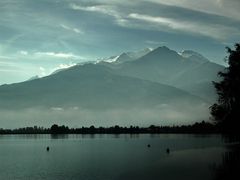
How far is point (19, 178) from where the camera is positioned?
7688cm

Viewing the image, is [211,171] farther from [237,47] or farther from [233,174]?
[237,47]

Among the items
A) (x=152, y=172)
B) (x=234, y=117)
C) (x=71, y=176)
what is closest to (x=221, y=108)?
(x=234, y=117)

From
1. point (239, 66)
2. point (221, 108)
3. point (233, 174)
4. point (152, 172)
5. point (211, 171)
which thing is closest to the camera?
point (233, 174)

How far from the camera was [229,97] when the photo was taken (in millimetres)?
85938

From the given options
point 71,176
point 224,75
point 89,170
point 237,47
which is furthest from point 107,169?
point 237,47

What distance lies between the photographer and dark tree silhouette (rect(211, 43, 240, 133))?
8238 centimetres

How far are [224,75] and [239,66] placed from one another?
4.23m

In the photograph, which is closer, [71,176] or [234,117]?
[71,176]

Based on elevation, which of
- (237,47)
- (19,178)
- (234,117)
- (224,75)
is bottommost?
(19,178)

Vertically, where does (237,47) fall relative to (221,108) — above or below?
above

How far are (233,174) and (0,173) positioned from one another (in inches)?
1846

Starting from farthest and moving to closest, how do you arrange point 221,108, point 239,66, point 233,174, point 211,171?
1. point 221,108
2. point 239,66
3. point 211,171
4. point 233,174

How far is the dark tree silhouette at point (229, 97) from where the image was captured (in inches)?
3243

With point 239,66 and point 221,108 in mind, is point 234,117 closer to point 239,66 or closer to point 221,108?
point 221,108
